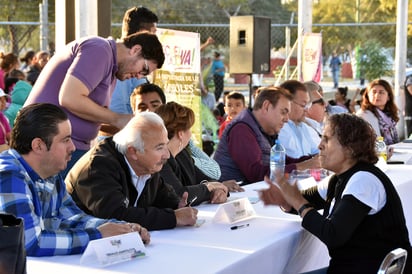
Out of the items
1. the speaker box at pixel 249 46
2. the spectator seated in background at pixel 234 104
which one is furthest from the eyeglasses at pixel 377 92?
the speaker box at pixel 249 46

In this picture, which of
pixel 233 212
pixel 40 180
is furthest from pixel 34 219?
pixel 233 212

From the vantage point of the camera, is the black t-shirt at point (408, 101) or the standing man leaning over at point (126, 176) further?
the black t-shirt at point (408, 101)

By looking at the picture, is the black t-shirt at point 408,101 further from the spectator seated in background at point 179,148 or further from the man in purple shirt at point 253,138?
the spectator seated in background at point 179,148

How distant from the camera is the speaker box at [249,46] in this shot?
28.4ft

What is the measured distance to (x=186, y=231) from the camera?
266 centimetres

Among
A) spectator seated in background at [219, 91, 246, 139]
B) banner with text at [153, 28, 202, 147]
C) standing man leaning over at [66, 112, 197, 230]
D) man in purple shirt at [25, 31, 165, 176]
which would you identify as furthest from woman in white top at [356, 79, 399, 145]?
standing man leaning over at [66, 112, 197, 230]

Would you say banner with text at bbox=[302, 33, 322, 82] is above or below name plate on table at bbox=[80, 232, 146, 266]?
above

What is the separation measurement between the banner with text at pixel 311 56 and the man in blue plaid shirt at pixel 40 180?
633cm

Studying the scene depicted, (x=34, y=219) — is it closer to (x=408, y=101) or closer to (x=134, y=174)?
(x=134, y=174)

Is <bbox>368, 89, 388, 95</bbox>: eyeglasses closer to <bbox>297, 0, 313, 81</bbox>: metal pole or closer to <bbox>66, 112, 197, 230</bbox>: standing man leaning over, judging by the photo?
<bbox>297, 0, 313, 81</bbox>: metal pole

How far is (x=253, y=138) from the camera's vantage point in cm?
428

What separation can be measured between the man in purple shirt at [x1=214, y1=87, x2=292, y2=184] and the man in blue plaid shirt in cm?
191

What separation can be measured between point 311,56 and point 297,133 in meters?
3.50

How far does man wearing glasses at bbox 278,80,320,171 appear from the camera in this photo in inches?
197
